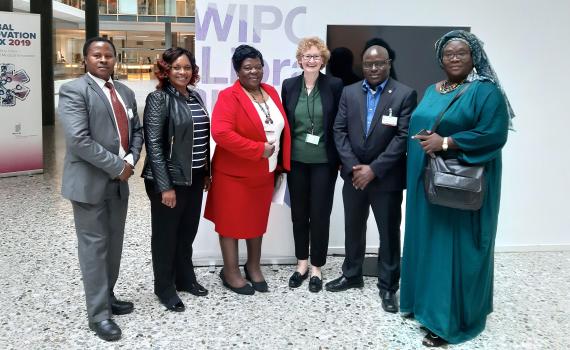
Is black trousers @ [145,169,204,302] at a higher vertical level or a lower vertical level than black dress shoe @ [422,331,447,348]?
higher

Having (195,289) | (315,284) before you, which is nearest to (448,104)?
(315,284)

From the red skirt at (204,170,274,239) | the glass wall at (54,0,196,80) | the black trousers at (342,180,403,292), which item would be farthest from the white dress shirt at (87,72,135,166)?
the glass wall at (54,0,196,80)

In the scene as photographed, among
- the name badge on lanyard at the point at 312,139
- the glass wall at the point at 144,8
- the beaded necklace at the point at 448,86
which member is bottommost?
the name badge on lanyard at the point at 312,139

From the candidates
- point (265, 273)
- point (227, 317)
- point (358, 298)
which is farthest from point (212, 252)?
point (358, 298)

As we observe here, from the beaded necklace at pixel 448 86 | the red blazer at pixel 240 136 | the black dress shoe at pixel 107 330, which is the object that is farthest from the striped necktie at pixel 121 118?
the beaded necklace at pixel 448 86

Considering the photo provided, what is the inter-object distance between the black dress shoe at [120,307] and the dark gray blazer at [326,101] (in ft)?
5.18

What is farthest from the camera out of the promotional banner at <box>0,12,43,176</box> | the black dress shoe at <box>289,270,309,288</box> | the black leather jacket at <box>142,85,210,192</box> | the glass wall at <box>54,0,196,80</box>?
the glass wall at <box>54,0,196,80</box>

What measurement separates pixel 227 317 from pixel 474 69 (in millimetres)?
2072

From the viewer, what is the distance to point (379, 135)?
3.09 meters

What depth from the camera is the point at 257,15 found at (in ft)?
12.0

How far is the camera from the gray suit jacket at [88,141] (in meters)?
2.51

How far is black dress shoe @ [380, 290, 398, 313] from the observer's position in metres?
3.15

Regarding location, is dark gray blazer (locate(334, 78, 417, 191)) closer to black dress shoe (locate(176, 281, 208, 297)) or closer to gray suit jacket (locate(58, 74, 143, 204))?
black dress shoe (locate(176, 281, 208, 297))

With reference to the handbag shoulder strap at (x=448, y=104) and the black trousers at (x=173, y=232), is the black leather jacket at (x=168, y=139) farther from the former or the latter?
the handbag shoulder strap at (x=448, y=104)
